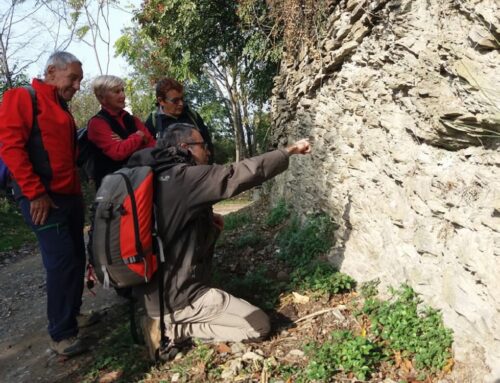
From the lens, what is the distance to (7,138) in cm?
319

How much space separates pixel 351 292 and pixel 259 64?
6.95m

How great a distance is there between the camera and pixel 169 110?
4355 mm

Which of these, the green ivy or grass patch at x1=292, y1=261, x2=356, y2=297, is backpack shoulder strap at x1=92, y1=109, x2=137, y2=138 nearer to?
grass patch at x1=292, y1=261, x2=356, y2=297

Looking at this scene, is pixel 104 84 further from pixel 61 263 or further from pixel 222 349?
pixel 222 349

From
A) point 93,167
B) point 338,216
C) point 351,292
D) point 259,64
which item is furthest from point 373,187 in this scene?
point 259,64

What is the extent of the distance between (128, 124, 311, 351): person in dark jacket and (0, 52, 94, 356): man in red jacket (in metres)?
0.66

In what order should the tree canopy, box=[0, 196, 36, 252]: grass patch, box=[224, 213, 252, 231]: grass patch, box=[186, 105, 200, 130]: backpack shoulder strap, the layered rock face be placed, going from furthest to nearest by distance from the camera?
1. box=[0, 196, 36, 252]: grass patch
2. the tree canopy
3. box=[224, 213, 252, 231]: grass patch
4. box=[186, 105, 200, 130]: backpack shoulder strap
5. the layered rock face

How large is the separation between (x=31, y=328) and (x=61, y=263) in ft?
5.54

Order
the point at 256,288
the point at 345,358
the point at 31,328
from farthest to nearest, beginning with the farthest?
the point at 31,328
the point at 256,288
the point at 345,358

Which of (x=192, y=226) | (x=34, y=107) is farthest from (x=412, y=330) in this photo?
(x=34, y=107)

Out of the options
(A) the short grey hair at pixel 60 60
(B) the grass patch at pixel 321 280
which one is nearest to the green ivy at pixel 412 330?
(B) the grass patch at pixel 321 280

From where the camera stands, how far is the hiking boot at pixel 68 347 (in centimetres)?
362

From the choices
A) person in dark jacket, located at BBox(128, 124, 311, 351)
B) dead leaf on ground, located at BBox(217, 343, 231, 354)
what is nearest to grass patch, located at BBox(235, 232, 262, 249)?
person in dark jacket, located at BBox(128, 124, 311, 351)

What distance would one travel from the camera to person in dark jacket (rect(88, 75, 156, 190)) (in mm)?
3838
